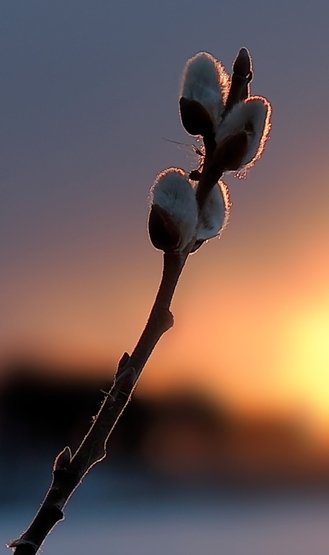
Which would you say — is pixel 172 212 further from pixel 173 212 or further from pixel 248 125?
pixel 248 125

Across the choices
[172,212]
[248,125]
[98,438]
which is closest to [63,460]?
[98,438]

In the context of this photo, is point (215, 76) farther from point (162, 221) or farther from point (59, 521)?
point (59, 521)

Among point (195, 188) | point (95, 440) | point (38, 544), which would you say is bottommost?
point (38, 544)

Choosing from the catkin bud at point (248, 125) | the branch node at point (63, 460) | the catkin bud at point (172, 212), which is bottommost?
the branch node at point (63, 460)

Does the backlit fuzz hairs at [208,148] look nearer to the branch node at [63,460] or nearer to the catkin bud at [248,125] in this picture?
the catkin bud at [248,125]

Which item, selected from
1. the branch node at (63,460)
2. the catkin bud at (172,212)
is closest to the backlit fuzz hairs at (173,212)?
the catkin bud at (172,212)

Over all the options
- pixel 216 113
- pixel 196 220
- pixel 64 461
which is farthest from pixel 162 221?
pixel 64 461

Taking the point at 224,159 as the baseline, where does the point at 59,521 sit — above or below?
below

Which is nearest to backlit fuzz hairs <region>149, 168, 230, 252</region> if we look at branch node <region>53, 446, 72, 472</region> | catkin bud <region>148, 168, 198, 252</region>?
catkin bud <region>148, 168, 198, 252</region>

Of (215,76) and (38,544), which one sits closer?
(38,544)
